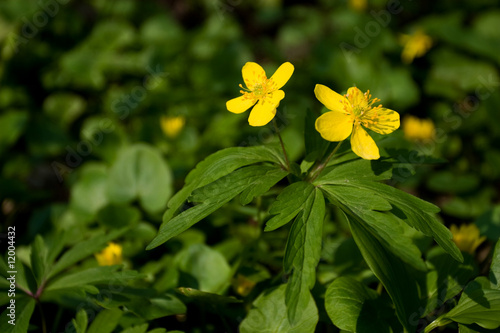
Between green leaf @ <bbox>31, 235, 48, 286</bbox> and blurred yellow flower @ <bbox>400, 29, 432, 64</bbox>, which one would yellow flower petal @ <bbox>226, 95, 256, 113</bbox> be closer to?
green leaf @ <bbox>31, 235, 48, 286</bbox>

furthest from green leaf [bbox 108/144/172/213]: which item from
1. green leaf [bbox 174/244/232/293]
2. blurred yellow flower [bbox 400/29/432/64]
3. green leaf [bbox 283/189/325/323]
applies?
blurred yellow flower [bbox 400/29/432/64]

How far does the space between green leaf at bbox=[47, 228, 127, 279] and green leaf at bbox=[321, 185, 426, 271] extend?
3.36ft

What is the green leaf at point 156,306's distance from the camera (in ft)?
5.52

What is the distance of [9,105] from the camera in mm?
3680

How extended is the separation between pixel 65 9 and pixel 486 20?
4219 millimetres

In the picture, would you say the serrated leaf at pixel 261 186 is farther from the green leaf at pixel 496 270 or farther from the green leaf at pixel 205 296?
the green leaf at pixel 496 270

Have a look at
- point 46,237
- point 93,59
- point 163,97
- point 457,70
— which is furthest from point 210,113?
point 457,70

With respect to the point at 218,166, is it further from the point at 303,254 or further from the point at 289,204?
the point at 303,254

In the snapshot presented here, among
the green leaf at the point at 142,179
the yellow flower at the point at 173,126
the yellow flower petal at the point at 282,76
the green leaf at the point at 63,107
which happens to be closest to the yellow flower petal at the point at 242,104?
the yellow flower petal at the point at 282,76

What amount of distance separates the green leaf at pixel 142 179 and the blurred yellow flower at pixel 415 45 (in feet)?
8.63

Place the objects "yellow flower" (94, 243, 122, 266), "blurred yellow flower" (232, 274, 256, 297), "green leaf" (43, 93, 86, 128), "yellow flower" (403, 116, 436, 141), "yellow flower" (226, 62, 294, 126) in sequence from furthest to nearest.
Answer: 1. "green leaf" (43, 93, 86, 128)
2. "yellow flower" (403, 116, 436, 141)
3. "yellow flower" (94, 243, 122, 266)
4. "blurred yellow flower" (232, 274, 256, 297)
5. "yellow flower" (226, 62, 294, 126)

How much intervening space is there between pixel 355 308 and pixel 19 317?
124cm

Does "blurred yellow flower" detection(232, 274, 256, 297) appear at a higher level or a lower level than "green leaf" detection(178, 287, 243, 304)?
lower

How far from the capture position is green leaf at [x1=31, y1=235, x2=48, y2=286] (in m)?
1.77
